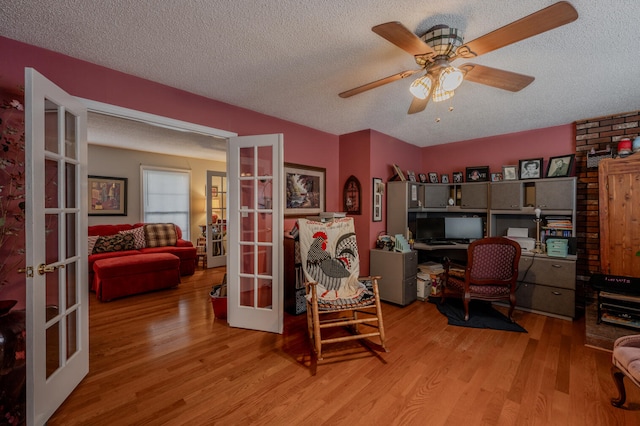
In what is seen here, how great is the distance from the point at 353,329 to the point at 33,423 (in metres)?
2.32

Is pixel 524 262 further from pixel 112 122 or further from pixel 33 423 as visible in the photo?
pixel 112 122

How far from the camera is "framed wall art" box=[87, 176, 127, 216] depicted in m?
5.02

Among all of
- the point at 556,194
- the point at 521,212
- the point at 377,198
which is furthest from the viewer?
the point at 377,198

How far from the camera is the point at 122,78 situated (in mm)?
2264

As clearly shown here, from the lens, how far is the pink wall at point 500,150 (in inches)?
140

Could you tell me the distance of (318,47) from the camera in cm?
187

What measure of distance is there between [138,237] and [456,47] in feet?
17.5

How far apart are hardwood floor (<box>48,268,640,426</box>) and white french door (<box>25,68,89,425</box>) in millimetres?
261

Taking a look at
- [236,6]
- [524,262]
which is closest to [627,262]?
[524,262]

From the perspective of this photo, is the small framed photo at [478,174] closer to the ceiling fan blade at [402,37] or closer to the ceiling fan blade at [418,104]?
the ceiling fan blade at [418,104]

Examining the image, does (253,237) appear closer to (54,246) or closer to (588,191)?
(54,246)

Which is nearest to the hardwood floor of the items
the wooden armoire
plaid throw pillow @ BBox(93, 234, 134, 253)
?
the wooden armoire

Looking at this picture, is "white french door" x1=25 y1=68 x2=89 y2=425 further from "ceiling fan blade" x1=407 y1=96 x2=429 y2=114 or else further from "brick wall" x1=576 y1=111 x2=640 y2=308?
"brick wall" x1=576 y1=111 x2=640 y2=308

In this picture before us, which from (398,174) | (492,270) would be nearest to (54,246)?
(398,174)
